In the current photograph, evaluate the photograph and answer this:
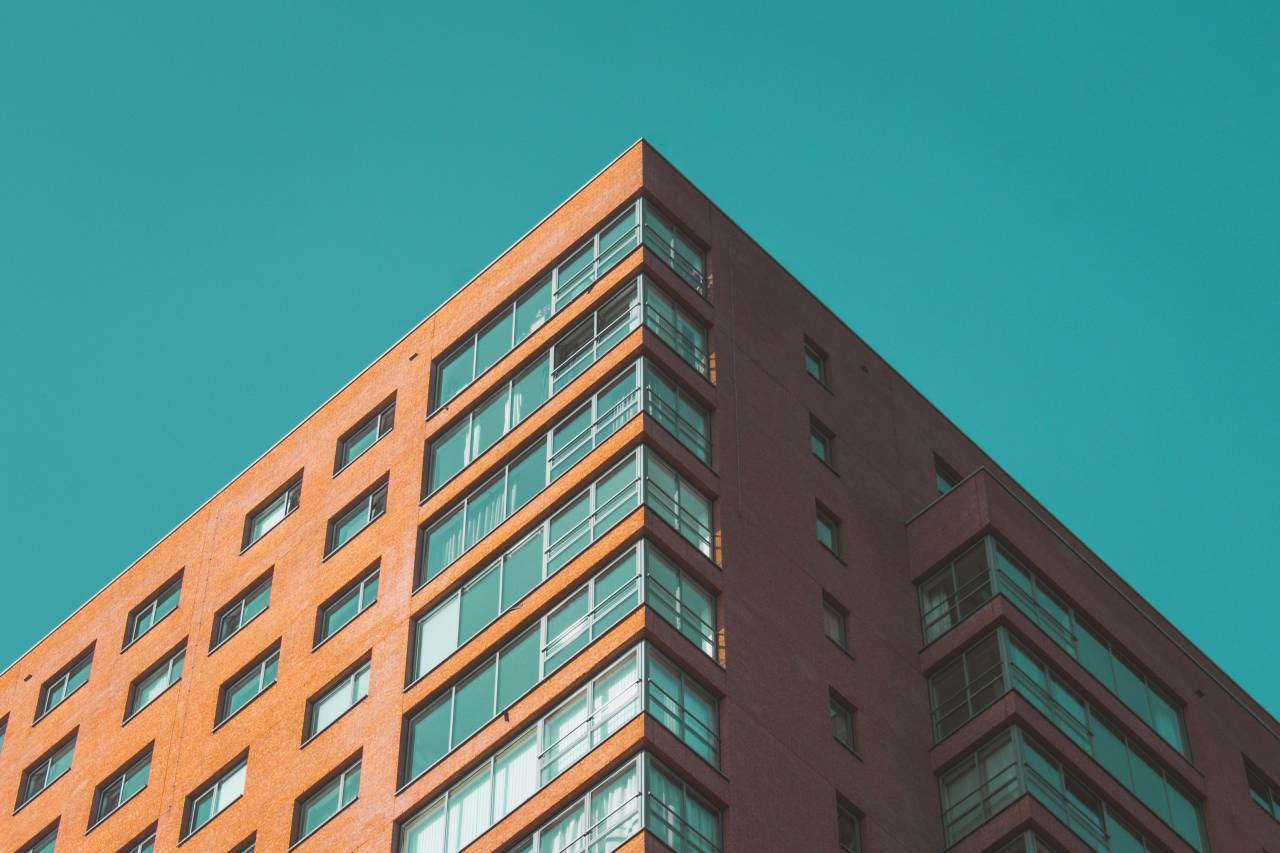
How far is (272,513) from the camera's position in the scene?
6231 cm

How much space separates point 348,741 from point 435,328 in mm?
12371

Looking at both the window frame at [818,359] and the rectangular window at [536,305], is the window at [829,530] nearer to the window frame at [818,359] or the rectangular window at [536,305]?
the window frame at [818,359]

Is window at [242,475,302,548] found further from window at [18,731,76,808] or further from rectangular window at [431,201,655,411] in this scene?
window at [18,731,76,808]

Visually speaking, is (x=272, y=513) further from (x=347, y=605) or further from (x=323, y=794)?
(x=323, y=794)

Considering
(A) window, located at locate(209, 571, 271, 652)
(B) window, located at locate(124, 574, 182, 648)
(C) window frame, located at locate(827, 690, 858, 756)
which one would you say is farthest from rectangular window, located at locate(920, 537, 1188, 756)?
(B) window, located at locate(124, 574, 182, 648)

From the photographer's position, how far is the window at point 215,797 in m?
54.9

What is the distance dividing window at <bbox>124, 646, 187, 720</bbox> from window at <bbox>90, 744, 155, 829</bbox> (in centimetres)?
188

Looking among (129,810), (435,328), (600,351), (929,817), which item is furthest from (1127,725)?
(129,810)

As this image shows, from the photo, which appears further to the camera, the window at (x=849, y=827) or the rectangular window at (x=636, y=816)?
the window at (x=849, y=827)

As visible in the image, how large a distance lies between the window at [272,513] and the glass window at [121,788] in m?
6.21

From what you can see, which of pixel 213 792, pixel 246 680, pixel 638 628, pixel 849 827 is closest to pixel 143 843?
pixel 213 792

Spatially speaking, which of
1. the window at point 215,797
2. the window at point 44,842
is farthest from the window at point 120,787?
the window at point 215,797

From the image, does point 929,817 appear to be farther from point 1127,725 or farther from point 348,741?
point 348,741

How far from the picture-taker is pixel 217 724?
5725 cm
